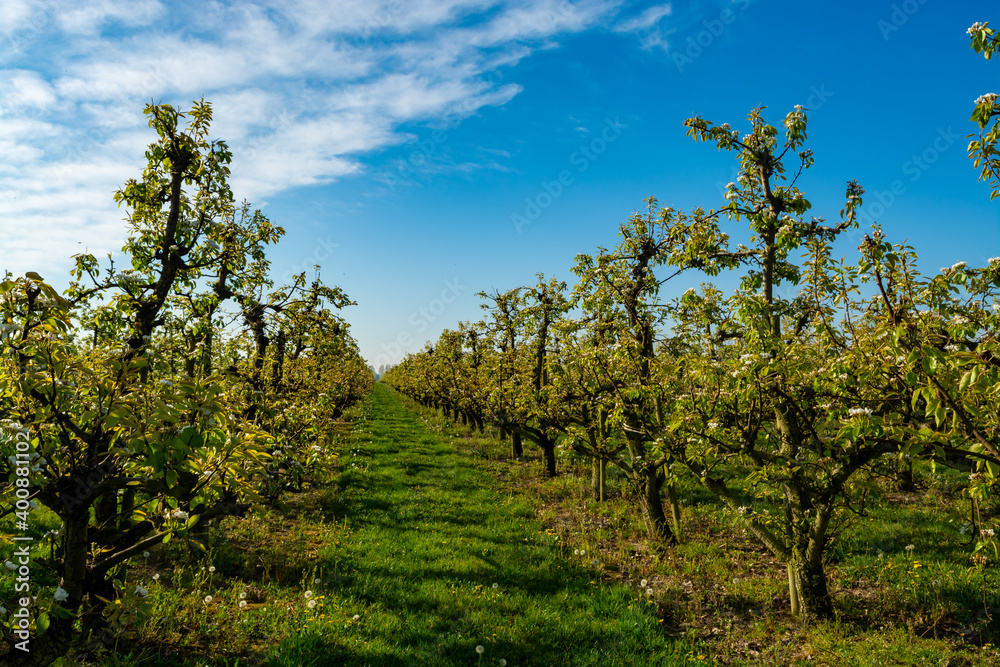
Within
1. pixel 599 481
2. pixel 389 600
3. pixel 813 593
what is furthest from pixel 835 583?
pixel 389 600

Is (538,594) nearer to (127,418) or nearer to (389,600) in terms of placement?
(389,600)

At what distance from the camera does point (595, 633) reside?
693 cm

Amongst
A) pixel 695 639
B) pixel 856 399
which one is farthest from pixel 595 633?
pixel 856 399

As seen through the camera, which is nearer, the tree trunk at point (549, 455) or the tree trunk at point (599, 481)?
the tree trunk at point (599, 481)

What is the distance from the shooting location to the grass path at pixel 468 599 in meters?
6.30

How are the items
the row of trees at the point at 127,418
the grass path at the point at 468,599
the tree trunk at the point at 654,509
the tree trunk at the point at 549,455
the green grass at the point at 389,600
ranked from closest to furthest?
the row of trees at the point at 127,418 → the green grass at the point at 389,600 → the grass path at the point at 468,599 → the tree trunk at the point at 654,509 → the tree trunk at the point at 549,455

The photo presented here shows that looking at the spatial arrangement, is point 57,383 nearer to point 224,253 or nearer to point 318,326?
point 224,253

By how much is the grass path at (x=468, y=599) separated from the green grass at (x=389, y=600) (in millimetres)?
23

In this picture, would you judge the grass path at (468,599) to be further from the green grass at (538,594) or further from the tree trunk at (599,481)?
the tree trunk at (599,481)

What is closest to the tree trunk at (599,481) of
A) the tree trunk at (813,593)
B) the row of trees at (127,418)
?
the tree trunk at (813,593)

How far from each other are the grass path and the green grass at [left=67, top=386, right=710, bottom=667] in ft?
0.07

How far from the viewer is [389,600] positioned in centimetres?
757

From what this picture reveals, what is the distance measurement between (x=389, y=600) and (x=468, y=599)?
1293 millimetres

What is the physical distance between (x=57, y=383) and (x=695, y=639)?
8.30m
